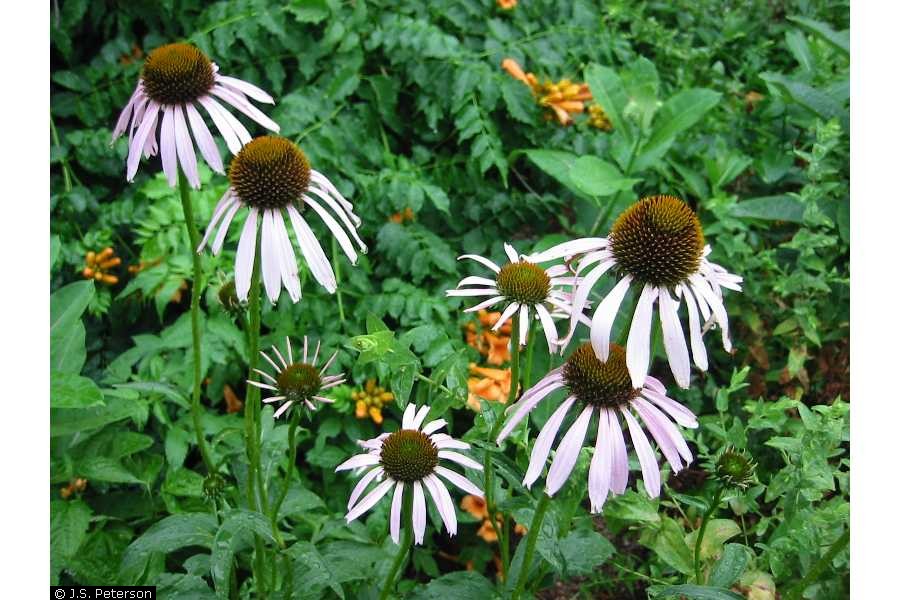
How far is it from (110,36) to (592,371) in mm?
1801

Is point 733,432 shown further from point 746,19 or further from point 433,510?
point 746,19

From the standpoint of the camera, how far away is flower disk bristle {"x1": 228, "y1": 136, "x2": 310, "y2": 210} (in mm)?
853

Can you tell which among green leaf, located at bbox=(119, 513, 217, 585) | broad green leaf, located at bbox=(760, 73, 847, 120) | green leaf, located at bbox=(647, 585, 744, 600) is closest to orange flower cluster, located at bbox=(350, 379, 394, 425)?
green leaf, located at bbox=(119, 513, 217, 585)

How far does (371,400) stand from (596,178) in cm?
63

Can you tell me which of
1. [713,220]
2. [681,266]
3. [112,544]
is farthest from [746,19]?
[112,544]

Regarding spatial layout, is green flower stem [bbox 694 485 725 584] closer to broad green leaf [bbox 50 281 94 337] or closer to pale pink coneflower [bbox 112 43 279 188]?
pale pink coneflower [bbox 112 43 279 188]

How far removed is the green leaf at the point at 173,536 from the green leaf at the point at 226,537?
0.04m

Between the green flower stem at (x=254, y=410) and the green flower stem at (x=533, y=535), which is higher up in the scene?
the green flower stem at (x=254, y=410)

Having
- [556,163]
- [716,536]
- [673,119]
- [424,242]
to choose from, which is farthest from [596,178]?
[716,536]

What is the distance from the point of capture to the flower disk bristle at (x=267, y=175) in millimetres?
853

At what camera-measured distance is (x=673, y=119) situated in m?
1.74

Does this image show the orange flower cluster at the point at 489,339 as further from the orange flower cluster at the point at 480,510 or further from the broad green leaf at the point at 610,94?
the broad green leaf at the point at 610,94

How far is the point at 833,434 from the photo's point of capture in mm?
1013

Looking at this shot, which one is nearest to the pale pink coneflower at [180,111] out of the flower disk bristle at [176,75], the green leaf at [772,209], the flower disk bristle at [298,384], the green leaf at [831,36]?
the flower disk bristle at [176,75]
